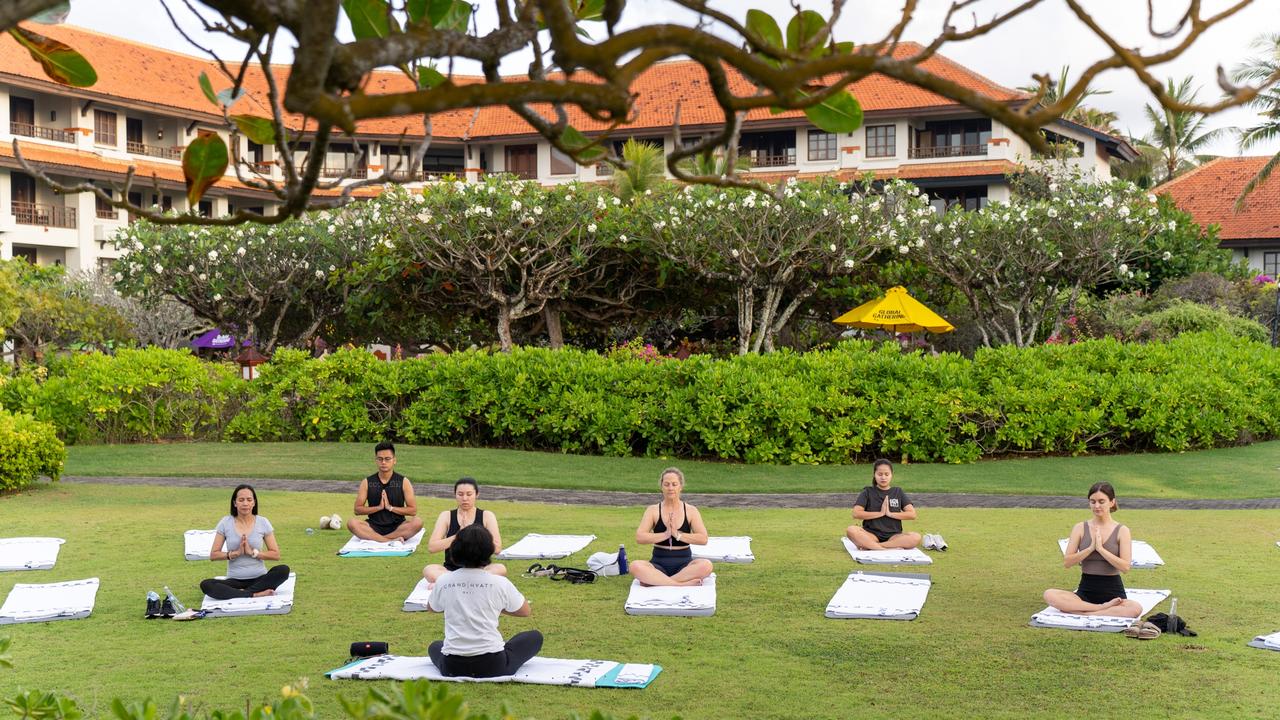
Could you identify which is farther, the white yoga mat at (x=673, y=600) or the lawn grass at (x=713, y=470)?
the lawn grass at (x=713, y=470)

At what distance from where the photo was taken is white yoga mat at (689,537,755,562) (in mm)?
11695

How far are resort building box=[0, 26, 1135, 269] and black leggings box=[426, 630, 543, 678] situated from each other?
38445 millimetres

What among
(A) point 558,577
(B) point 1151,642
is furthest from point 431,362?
(B) point 1151,642

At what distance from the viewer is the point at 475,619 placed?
308 inches

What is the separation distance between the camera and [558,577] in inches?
433

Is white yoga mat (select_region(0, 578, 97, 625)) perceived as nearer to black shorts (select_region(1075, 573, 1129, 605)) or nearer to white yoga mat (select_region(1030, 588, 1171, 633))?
white yoga mat (select_region(1030, 588, 1171, 633))

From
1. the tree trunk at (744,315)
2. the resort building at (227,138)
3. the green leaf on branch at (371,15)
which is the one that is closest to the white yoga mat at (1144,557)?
the green leaf on branch at (371,15)

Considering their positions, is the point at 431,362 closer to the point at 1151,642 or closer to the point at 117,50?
the point at 1151,642

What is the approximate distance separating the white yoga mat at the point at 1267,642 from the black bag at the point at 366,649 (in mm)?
5766

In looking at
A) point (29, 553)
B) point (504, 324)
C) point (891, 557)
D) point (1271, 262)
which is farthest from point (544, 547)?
point (1271, 262)

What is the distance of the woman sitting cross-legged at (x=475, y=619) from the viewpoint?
25.6ft

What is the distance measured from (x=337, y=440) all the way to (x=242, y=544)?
40.5 ft

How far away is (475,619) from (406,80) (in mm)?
41154

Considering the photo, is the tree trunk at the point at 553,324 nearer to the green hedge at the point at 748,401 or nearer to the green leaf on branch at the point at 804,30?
the green hedge at the point at 748,401
